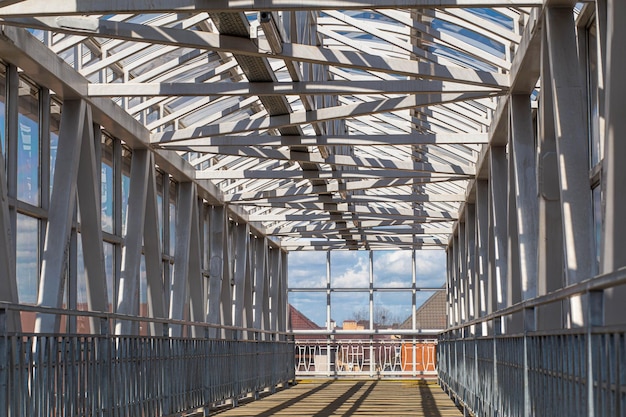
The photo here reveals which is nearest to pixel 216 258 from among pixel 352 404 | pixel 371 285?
pixel 352 404

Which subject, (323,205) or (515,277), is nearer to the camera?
(515,277)

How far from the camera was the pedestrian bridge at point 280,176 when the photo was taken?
24.4 feet

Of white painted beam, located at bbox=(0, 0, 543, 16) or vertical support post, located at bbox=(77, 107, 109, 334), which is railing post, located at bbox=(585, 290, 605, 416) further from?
vertical support post, located at bbox=(77, 107, 109, 334)

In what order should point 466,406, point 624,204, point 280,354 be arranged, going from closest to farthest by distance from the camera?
1. point 624,204
2. point 466,406
3. point 280,354

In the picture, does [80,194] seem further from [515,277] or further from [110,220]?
[515,277]

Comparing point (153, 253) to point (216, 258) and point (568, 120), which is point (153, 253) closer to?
point (216, 258)

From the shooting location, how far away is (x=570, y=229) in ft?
30.1

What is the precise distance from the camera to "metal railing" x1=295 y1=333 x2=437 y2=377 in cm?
3164

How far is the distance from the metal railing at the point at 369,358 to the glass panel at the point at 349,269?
2.31 metres

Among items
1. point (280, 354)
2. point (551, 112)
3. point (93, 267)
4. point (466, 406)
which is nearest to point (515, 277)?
point (466, 406)

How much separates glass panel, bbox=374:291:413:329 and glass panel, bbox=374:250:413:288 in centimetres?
36

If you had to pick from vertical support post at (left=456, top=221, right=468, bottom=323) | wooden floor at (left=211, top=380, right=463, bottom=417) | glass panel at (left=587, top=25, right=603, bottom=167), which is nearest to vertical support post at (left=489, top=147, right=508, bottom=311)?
wooden floor at (left=211, top=380, right=463, bottom=417)

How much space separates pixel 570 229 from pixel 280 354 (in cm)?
1483

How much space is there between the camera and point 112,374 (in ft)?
30.2
